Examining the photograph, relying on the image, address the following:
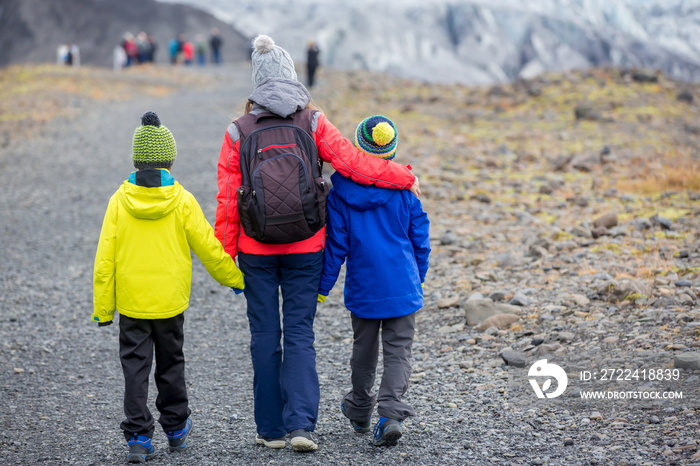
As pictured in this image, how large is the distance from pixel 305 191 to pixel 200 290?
3812 mm

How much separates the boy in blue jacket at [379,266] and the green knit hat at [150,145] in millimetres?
919

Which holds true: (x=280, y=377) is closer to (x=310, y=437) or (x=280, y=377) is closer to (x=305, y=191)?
(x=310, y=437)

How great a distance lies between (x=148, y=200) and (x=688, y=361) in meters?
3.26

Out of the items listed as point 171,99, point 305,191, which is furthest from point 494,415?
point 171,99

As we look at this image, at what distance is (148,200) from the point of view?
3469mm

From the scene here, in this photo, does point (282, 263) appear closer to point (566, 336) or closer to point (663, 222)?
point (566, 336)

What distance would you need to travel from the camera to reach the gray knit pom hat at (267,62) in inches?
146

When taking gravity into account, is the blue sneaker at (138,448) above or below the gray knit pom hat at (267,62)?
below

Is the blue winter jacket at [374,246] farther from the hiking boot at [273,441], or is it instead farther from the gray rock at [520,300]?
the gray rock at [520,300]

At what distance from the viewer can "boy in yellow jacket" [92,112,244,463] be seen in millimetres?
3475

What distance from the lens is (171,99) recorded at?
73.3ft

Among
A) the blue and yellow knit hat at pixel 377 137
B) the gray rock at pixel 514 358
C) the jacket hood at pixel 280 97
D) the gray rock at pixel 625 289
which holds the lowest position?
the gray rock at pixel 514 358

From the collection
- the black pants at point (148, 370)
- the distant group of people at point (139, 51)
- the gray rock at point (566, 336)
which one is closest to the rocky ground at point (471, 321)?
the gray rock at point (566, 336)

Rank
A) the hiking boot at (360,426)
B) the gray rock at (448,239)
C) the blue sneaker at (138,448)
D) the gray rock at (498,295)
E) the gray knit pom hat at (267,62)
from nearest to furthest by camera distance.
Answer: the blue sneaker at (138,448) → the gray knit pom hat at (267,62) → the hiking boot at (360,426) → the gray rock at (498,295) → the gray rock at (448,239)
